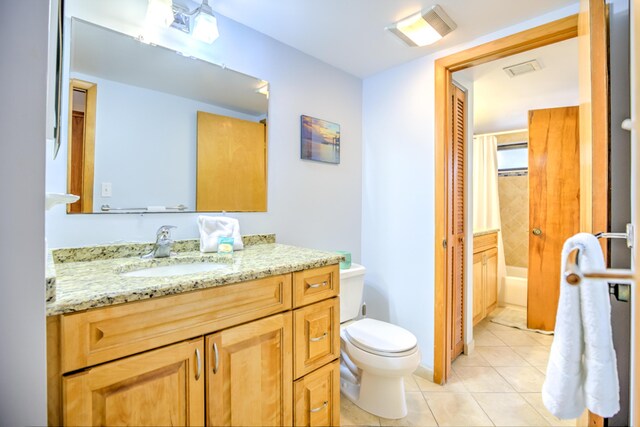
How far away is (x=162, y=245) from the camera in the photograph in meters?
1.31

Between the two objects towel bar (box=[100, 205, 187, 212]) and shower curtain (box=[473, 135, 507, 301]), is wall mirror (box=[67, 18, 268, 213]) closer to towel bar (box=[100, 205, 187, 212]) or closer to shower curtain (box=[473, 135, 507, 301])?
towel bar (box=[100, 205, 187, 212])

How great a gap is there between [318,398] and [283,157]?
4.44 ft

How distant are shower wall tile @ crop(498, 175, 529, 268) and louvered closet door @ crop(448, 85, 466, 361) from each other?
7.69 feet

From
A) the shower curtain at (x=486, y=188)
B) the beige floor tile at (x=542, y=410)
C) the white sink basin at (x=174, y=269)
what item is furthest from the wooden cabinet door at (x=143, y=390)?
the shower curtain at (x=486, y=188)

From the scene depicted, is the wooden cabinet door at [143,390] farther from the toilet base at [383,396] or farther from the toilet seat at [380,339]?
the toilet base at [383,396]

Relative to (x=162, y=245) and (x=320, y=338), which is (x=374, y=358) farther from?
(x=162, y=245)

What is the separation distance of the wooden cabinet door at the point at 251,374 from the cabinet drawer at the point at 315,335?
0.14 feet

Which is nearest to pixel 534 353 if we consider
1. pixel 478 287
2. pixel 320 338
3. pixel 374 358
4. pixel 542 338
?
pixel 542 338

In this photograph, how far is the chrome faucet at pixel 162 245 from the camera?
4.26 feet

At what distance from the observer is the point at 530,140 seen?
268 centimetres

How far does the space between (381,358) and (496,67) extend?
2.21 metres

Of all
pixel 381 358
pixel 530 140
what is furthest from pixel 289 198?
pixel 530 140

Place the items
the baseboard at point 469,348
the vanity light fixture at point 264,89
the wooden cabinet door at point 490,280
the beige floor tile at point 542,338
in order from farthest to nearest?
1. the wooden cabinet door at point 490,280
2. the beige floor tile at point 542,338
3. the baseboard at point 469,348
4. the vanity light fixture at point 264,89

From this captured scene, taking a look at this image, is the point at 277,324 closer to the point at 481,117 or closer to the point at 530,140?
the point at 530,140
